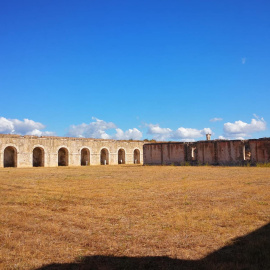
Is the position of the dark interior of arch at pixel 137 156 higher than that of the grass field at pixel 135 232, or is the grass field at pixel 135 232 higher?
the dark interior of arch at pixel 137 156

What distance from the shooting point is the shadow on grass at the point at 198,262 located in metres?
3.57

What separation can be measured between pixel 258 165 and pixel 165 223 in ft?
63.2

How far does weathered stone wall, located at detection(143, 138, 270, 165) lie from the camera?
23.7 metres

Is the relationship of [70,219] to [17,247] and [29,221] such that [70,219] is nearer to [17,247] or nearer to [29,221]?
[29,221]

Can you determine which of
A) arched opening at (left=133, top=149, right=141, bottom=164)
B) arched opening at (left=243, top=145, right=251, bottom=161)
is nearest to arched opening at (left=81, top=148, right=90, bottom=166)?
arched opening at (left=133, top=149, right=141, bottom=164)

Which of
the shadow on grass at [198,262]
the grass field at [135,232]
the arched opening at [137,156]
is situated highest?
the arched opening at [137,156]

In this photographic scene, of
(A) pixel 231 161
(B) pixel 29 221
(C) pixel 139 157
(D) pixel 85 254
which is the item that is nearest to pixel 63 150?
(C) pixel 139 157

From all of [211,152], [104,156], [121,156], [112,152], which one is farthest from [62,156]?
[211,152]

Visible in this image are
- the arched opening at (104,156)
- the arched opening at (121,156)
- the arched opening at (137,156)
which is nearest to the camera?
the arched opening at (104,156)

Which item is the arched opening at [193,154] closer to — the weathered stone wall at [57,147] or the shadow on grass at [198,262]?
the weathered stone wall at [57,147]

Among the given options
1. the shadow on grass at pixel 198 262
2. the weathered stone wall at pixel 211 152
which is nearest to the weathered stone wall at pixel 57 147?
the weathered stone wall at pixel 211 152

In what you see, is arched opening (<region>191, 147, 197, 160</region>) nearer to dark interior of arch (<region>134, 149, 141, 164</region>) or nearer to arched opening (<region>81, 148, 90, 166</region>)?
dark interior of arch (<region>134, 149, 141, 164</region>)

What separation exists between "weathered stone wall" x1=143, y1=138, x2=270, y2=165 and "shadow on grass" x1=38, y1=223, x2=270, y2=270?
2116 cm

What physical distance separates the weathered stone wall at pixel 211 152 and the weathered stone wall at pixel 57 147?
17.7 ft
